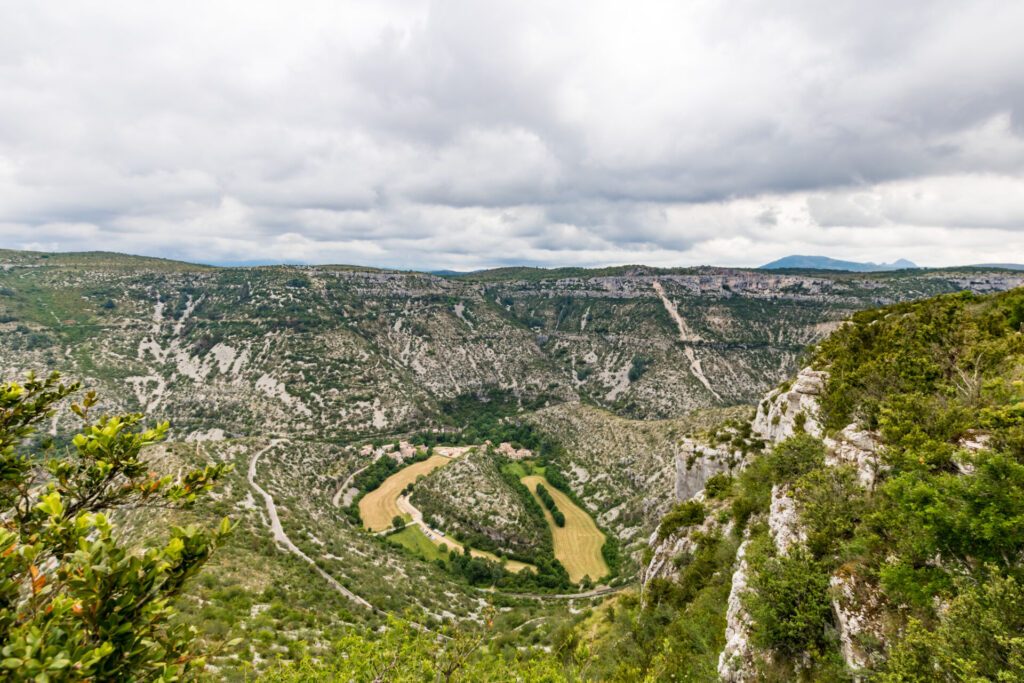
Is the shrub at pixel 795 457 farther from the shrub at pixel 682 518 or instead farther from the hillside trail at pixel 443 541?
the hillside trail at pixel 443 541

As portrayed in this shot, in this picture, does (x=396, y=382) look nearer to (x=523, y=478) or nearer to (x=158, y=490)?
(x=523, y=478)

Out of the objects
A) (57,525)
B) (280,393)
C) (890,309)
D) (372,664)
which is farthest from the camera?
(280,393)

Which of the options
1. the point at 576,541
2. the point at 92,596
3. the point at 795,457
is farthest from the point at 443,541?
the point at 92,596

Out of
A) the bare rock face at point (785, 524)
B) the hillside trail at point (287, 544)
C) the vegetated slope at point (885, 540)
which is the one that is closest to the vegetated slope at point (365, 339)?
the hillside trail at point (287, 544)

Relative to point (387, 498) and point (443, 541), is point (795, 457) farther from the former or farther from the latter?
point (387, 498)

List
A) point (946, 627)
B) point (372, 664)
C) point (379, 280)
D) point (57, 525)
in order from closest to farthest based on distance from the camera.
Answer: point (57, 525), point (946, 627), point (372, 664), point (379, 280)

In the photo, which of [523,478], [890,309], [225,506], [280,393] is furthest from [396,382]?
[890,309]
